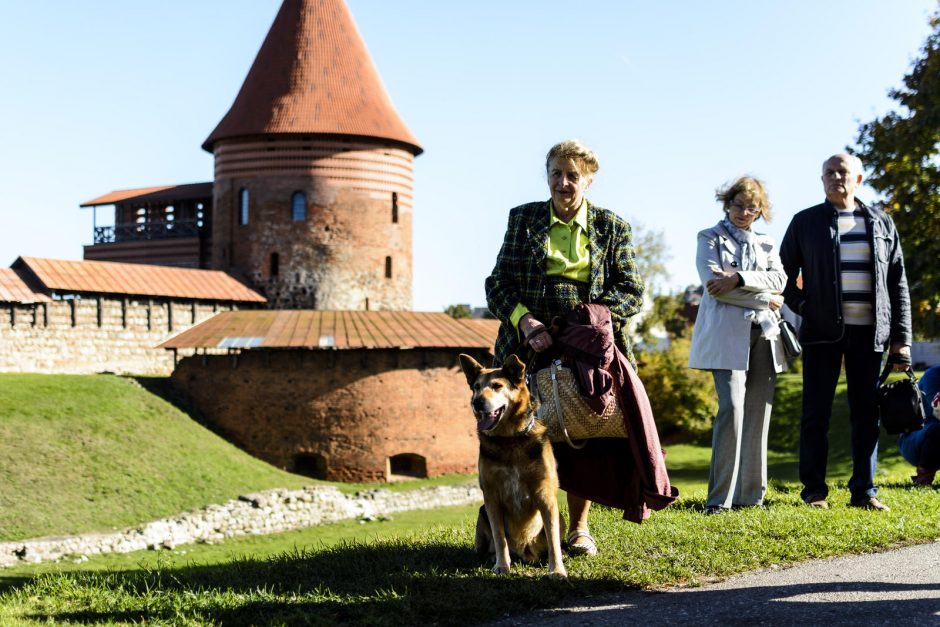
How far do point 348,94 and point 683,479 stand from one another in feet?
50.2

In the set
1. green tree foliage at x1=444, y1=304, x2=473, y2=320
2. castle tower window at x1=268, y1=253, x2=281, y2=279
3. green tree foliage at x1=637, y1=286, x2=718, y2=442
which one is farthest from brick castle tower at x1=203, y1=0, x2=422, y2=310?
green tree foliage at x1=444, y1=304, x2=473, y2=320

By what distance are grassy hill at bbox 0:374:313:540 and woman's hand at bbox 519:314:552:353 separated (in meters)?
13.5

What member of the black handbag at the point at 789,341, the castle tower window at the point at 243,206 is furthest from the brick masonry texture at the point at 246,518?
the black handbag at the point at 789,341

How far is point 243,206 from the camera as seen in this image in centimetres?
3086

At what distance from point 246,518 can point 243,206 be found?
1343 centimetres

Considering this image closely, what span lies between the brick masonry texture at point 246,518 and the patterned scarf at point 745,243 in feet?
40.7

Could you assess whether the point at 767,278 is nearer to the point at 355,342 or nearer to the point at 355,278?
the point at 355,342

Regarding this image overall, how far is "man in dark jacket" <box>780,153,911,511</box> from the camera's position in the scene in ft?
22.1

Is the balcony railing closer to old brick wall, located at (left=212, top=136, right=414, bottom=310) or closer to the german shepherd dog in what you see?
old brick wall, located at (left=212, top=136, right=414, bottom=310)

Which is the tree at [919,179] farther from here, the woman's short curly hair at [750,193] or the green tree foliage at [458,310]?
the green tree foliage at [458,310]

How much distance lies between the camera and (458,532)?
6.32 m

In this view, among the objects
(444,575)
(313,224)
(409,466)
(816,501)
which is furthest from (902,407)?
(313,224)

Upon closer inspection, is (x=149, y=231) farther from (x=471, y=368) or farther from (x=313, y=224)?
(x=471, y=368)

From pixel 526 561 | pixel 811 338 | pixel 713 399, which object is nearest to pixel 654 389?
pixel 713 399
